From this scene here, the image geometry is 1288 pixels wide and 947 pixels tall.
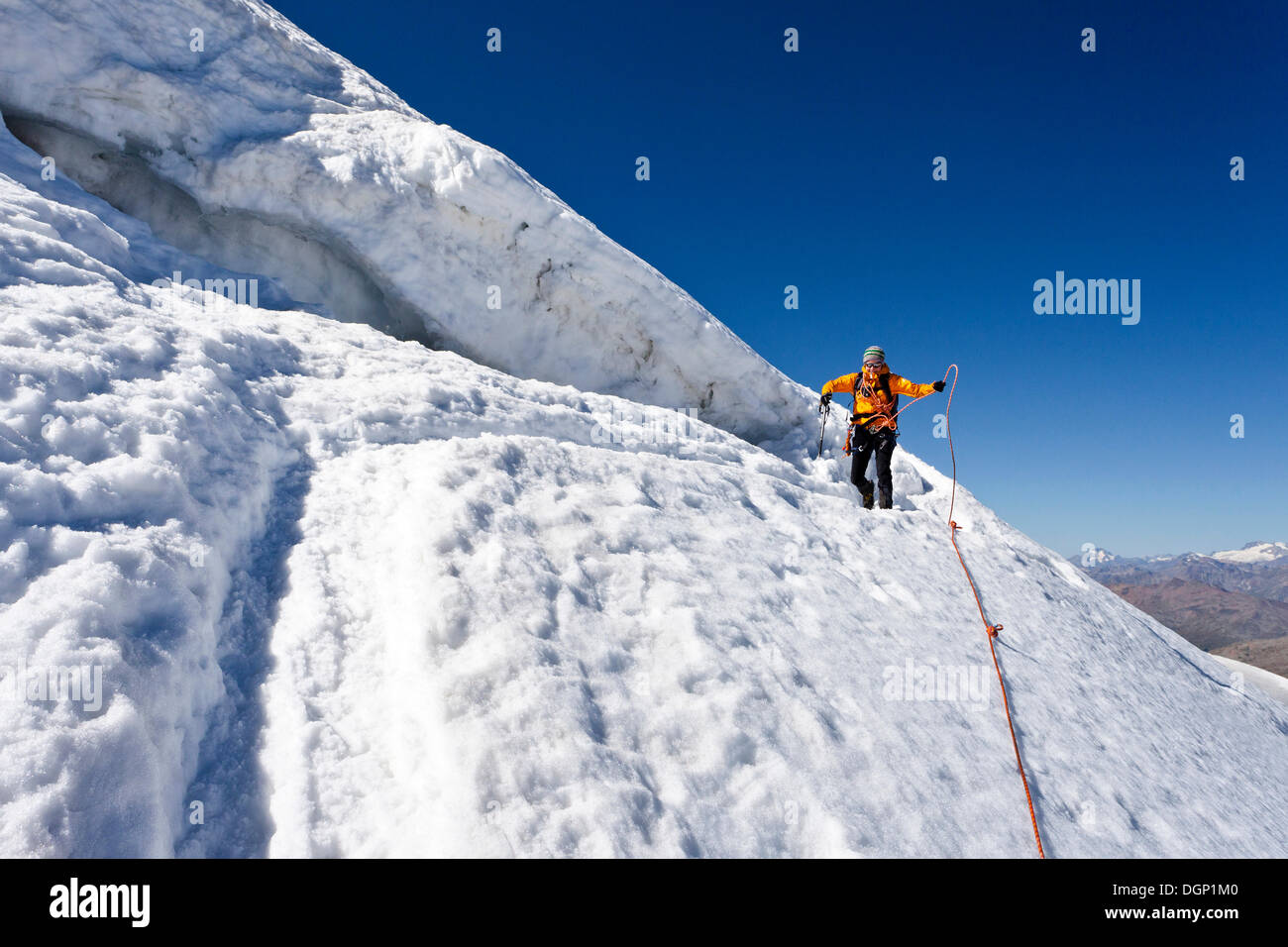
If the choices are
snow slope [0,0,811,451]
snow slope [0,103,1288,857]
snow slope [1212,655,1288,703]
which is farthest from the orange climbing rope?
snow slope [1212,655,1288,703]

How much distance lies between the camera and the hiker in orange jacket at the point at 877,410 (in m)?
9.13

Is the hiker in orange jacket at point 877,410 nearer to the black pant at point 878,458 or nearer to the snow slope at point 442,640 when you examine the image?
the black pant at point 878,458

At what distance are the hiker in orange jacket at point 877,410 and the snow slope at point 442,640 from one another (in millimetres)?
2374

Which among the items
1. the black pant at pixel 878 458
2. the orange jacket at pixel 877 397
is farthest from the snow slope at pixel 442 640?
the orange jacket at pixel 877 397

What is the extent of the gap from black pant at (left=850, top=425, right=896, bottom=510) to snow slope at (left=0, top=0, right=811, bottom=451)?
88.8 inches

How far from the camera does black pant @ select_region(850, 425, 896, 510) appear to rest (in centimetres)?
925

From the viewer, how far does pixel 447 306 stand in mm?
8945

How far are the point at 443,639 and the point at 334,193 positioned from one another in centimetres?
721

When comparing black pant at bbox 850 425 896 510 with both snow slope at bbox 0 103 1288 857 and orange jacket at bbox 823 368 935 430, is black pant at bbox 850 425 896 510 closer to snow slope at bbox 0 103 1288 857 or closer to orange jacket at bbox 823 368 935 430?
orange jacket at bbox 823 368 935 430

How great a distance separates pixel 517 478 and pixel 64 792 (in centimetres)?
345

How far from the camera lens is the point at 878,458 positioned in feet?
30.9

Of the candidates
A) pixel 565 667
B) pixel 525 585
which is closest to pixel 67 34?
pixel 525 585

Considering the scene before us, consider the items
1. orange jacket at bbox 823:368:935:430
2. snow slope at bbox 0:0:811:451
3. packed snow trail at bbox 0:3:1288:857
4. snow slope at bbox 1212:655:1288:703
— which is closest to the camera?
packed snow trail at bbox 0:3:1288:857

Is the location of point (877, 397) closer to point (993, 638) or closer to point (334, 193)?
point (993, 638)
